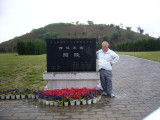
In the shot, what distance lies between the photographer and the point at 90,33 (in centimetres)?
10025

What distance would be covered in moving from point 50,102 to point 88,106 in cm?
100

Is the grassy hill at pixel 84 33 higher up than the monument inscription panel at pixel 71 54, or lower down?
higher up

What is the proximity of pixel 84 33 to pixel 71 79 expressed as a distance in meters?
91.8

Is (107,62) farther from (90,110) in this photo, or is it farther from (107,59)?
(90,110)

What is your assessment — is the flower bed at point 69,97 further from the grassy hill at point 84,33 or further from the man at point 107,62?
the grassy hill at point 84,33

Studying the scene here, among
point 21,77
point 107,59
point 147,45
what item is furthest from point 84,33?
point 107,59

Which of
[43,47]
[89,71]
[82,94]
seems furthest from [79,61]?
[43,47]

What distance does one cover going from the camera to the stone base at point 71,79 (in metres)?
5.64

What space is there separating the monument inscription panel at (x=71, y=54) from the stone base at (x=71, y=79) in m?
0.22

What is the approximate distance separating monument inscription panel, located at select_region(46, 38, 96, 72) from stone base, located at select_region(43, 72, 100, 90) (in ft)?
0.72

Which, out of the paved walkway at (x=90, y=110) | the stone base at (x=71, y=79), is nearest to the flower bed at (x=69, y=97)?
the paved walkway at (x=90, y=110)

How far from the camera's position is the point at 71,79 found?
18.6 ft

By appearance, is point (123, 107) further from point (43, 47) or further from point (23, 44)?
point (43, 47)

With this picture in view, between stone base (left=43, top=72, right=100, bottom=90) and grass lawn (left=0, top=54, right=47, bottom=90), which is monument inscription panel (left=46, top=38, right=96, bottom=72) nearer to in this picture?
stone base (left=43, top=72, right=100, bottom=90)
